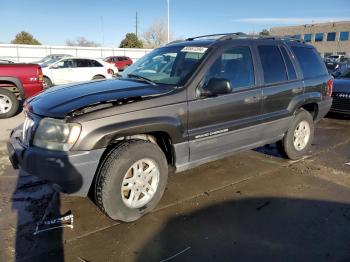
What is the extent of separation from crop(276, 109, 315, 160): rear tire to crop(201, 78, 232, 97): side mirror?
1994 mm

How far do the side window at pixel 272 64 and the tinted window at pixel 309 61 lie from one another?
52 cm

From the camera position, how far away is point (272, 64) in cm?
474

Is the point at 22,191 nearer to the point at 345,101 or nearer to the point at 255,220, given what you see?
the point at 255,220

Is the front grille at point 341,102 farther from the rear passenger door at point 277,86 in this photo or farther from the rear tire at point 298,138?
the rear passenger door at point 277,86

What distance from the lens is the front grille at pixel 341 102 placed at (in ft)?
27.7

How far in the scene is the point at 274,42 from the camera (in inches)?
194

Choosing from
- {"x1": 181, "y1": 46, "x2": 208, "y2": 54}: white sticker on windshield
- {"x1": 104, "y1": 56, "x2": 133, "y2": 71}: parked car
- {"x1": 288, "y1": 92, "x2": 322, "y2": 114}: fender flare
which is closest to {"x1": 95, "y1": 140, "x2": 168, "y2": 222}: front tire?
{"x1": 181, "y1": 46, "x2": 208, "y2": 54}: white sticker on windshield

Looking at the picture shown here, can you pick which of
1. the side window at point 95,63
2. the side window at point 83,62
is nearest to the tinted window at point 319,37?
the side window at point 95,63

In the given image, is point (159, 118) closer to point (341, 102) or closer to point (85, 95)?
point (85, 95)

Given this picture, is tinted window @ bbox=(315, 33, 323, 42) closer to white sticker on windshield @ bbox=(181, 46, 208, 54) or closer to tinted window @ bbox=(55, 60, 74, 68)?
tinted window @ bbox=(55, 60, 74, 68)

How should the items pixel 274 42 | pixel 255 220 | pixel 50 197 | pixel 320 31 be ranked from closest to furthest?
pixel 255 220 < pixel 50 197 < pixel 274 42 < pixel 320 31

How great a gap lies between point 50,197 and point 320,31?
3163 inches

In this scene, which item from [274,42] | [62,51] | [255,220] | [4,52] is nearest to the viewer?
[255,220]

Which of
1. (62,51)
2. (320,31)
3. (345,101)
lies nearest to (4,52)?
(62,51)
